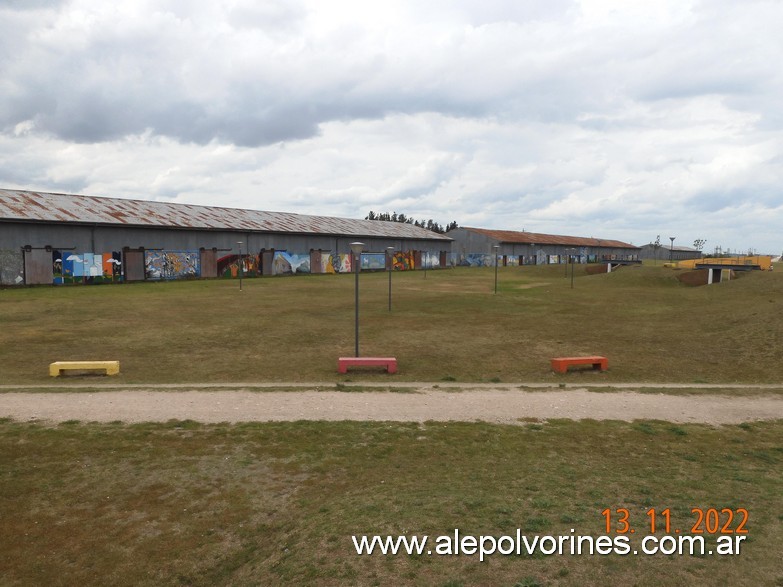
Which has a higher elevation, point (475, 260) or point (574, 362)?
point (475, 260)

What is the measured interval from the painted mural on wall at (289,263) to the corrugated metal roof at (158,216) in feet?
9.30

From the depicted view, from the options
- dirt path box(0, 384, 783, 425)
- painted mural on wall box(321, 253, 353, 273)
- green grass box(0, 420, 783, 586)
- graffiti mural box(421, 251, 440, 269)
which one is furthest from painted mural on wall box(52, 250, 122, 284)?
graffiti mural box(421, 251, 440, 269)

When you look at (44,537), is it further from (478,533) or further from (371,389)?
(371,389)

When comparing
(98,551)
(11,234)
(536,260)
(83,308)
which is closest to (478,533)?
(98,551)

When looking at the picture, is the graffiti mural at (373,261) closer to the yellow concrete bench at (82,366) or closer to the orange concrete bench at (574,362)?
the orange concrete bench at (574,362)

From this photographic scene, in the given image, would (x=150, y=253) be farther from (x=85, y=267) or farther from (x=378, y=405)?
(x=378, y=405)

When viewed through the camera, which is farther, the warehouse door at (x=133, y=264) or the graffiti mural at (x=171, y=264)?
the graffiti mural at (x=171, y=264)

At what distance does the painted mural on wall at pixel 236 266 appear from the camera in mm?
55406

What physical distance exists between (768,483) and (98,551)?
9169 mm

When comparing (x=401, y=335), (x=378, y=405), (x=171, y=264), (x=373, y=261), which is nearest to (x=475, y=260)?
(x=373, y=261)

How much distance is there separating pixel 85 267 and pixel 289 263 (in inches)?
882

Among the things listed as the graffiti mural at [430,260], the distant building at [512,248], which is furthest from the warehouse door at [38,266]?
the distant building at [512,248]

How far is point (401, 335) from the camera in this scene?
865 inches
